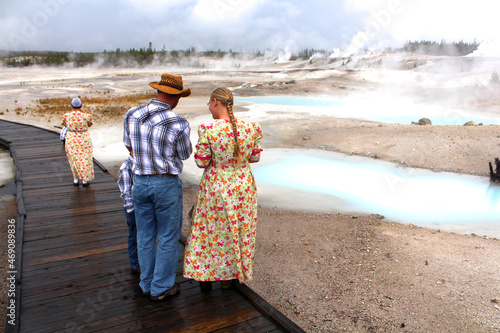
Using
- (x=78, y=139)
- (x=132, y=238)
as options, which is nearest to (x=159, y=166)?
(x=132, y=238)

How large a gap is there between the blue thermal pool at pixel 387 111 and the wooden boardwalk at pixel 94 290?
14190mm

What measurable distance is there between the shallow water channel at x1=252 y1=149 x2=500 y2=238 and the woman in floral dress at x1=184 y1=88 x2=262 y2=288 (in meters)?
3.94

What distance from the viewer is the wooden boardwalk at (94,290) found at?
272 centimetres

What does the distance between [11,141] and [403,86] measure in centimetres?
2770

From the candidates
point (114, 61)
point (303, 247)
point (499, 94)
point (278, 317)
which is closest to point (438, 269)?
point (303, 247)

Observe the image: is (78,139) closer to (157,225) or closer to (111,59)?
(157,225)

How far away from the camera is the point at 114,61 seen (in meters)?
69.1

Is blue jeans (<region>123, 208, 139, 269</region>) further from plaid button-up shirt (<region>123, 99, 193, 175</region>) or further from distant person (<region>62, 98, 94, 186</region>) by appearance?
distant person (<region>62, 98, 94, 186</region>)

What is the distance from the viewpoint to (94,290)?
314cm

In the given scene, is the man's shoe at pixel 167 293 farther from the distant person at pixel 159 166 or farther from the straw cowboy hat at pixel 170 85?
the straw cowboy hat at pixel 170 85

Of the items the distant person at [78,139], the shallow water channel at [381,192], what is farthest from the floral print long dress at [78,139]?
the shallow water channel at [381,192]

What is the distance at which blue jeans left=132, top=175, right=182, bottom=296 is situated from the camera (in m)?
2.64

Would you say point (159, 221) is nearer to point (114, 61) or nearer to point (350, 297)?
point (350, 297)

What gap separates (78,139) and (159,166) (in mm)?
3659
